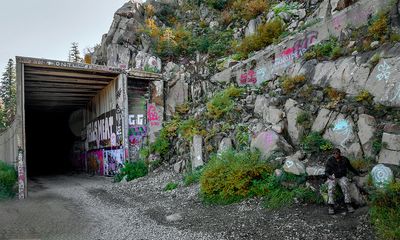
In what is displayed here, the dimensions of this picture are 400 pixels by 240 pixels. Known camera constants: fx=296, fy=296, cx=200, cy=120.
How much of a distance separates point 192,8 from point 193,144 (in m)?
13.5

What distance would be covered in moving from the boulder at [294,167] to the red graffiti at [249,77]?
5305 mm

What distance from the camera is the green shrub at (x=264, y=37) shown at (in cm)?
1369

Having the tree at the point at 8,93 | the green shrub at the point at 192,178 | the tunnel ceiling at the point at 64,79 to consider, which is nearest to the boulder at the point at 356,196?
→ the green shrub at the point at 192,178


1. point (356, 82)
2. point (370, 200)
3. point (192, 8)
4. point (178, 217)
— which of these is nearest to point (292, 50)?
point (356, 82)

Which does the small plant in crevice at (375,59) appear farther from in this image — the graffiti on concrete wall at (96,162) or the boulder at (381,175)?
the graffiti on concrete wall at (96,162)

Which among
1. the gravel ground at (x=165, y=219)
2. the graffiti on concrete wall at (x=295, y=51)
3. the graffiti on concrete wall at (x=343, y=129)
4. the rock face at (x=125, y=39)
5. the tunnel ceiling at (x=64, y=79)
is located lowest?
the gravel ground at (x=165, y=219)

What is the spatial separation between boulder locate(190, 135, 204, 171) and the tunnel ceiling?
19.0ft

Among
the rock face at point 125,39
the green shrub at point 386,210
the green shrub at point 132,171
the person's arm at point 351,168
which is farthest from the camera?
the rock face at point 125,39

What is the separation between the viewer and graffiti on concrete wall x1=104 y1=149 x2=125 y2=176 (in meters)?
15.8

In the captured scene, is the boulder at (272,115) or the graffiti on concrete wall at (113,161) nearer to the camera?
the boulder at (272,115)

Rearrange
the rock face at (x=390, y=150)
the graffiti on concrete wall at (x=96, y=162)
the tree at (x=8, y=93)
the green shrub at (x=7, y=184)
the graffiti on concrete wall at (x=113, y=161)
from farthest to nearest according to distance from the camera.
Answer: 1. the tree at (x=8, y=93)
2. the graffiti on concrete wall at (x=96, y=162)
3. the graffiti on concrete wall at (x=113, y=161)
4. the green shrub at (x=7, y=184)
5. the rock face at (x=390, y=150)

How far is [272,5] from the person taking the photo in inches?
642

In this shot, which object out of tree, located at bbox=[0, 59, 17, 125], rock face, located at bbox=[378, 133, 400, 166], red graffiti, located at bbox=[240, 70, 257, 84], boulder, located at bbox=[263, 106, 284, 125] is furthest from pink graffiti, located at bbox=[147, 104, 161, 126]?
tree, located at bbox=[0, 59, 17, 125]

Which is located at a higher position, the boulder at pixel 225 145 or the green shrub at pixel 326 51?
the green shrub at pixel 326 51
